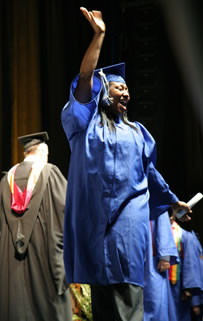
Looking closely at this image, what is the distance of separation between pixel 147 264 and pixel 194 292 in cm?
153

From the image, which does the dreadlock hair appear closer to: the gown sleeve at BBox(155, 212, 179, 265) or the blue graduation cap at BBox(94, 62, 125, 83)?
the blue graduation cap at BBox(94, 62, 125, 83)

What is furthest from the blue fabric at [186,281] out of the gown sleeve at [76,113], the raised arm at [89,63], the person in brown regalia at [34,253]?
the raised arm at [89,63]

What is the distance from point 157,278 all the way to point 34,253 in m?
0.97

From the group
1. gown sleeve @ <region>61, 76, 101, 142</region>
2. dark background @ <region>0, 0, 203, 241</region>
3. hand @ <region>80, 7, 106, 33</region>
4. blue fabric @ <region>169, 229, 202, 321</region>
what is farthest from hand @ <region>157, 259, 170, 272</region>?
dark background @ <region>0, 0, 203, 241</region>

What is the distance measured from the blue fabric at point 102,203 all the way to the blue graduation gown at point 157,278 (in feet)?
5.19

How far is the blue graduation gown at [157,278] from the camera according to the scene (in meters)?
3.85

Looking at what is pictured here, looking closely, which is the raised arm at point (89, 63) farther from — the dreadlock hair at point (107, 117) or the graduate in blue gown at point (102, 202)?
the dreadlock hair at point (107, 117)

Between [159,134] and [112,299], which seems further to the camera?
[159,134]

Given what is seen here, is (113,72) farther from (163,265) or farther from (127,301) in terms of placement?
(163,265)

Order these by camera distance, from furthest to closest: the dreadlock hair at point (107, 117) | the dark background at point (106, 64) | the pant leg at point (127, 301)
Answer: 1. the dark background at point (106, 64)
2. the dreadlock hair at point (107, 117)
3. the pant leg at point (127, 301)

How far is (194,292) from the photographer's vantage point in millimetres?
5094

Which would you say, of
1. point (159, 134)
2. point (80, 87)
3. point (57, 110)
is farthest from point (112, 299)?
point (57, 110)

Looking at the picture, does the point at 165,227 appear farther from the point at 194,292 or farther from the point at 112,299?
the point at 112,299

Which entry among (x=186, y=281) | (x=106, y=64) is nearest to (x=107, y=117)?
(x=186, y=281)
